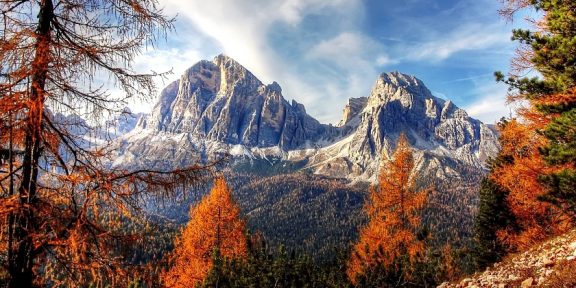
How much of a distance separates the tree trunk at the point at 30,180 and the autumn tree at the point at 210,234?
1577 centimetres

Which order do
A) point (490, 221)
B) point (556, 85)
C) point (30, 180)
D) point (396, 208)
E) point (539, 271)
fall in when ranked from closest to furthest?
point (30, 180) → point (539, 271) → point (556, 85) → point (396, 208) → point (490, 221)

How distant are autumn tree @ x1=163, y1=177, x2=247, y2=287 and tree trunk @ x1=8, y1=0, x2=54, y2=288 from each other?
15.8 meters

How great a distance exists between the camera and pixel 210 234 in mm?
22281

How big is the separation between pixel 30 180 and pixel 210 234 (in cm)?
1792

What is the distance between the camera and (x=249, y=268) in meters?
16.5

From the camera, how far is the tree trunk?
4859 millimetres

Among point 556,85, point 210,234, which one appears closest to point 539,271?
point 556,85

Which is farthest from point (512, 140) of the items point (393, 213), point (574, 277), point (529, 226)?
point (574, 277)

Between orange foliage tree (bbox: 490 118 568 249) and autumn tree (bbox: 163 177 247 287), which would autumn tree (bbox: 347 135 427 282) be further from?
autumn tree (bbox: 163 177 247 287)

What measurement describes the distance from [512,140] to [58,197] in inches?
1018

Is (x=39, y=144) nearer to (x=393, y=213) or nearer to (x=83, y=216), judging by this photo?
(x=83, y=216)

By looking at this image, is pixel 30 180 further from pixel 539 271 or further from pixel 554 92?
pixel 554 92

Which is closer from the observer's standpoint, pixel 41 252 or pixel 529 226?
pixel 41 252

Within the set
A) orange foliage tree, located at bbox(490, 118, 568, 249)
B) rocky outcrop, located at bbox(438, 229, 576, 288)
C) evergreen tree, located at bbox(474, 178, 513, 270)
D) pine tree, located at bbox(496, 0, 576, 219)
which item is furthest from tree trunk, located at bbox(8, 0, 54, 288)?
evergreen tree, located at bbox(474, 178, 513, 270)
